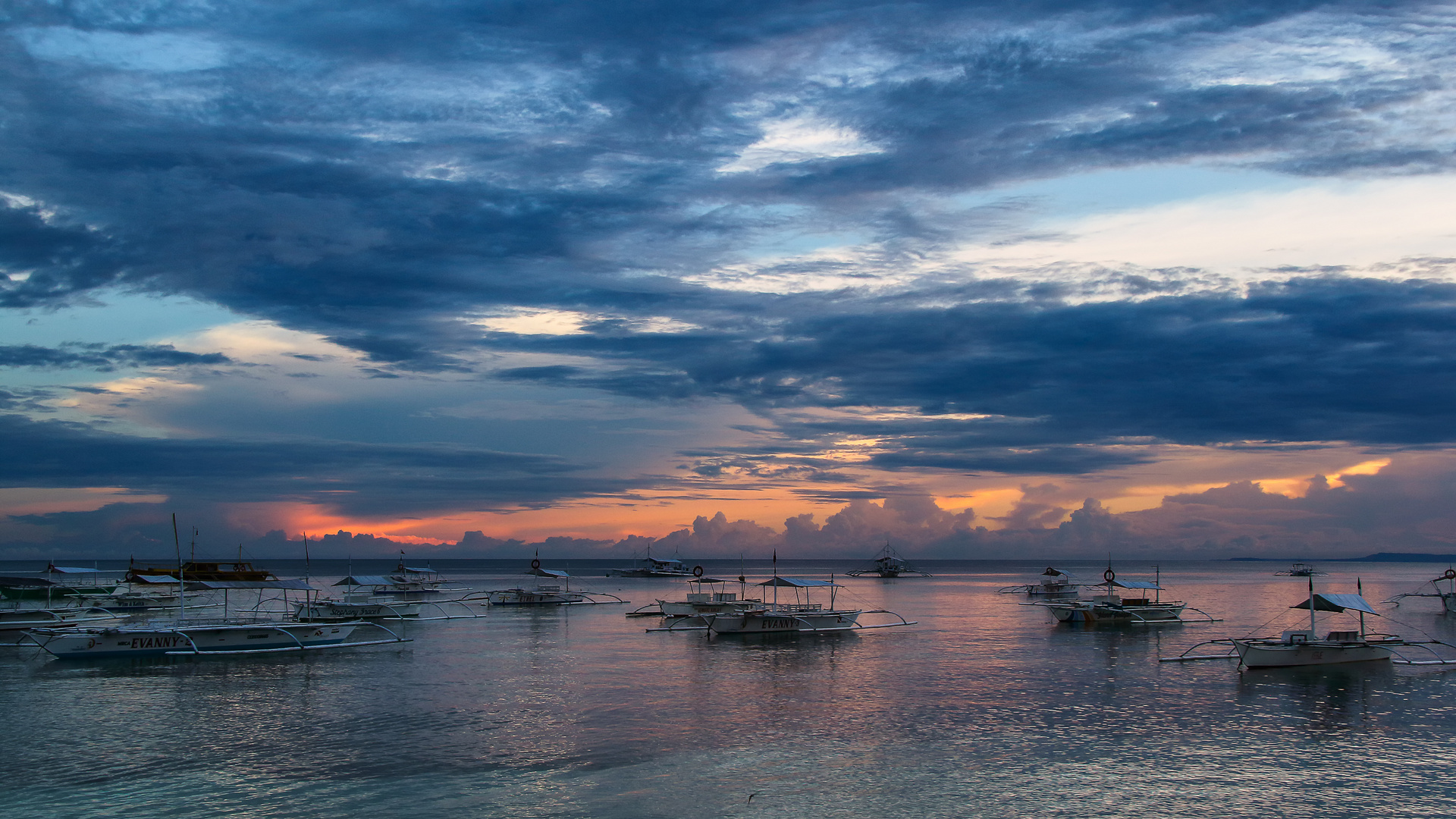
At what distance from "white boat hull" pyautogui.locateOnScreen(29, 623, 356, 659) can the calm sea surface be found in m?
0.95

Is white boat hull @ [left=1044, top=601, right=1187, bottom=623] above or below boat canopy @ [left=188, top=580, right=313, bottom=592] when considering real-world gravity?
below

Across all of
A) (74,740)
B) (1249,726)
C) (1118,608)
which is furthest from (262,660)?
(1118,608)

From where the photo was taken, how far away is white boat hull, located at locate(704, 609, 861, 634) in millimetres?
62844

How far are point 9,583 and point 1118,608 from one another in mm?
89612

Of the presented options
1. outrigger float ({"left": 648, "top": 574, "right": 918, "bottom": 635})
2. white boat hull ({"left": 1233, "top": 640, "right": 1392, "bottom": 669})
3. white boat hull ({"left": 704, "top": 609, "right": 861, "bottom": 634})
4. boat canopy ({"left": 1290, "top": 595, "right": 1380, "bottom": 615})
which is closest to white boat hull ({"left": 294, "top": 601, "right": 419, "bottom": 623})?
outrigger float ({"left": 648, "top": 574, "right": 918, "bottom": 635})

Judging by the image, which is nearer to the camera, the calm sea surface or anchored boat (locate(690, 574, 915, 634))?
the calm sea surface

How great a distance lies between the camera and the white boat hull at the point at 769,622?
62844 mm

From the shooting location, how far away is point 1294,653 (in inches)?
1777

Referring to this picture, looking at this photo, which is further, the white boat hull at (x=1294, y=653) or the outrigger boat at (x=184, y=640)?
the outrigger boat at (x=184, y=640)

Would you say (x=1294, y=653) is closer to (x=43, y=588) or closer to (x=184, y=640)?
(x=184, y=640)

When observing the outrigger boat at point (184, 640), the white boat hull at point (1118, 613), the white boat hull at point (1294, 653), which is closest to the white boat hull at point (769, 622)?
the outrigger boat at point (184, 640)

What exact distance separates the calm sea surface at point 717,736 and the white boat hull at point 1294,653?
0.74 meters

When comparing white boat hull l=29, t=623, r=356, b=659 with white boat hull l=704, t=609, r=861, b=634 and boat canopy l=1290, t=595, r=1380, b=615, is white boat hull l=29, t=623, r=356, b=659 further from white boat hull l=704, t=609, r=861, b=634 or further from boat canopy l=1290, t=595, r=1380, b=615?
boat canopy l=1290, t=595, r=1380, b=615

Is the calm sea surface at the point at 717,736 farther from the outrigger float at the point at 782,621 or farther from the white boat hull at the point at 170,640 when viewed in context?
the outrigger float at the point at 782,621
